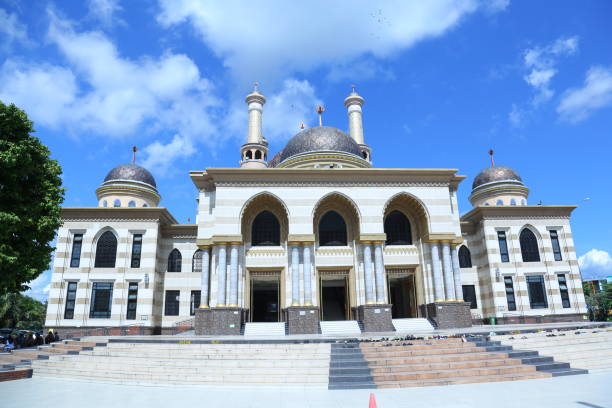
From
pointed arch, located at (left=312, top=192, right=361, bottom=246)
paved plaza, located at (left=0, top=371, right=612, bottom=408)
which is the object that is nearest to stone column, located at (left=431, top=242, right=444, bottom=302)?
pointed arch, located at (left=312, top=192, right=361, bottom=246)

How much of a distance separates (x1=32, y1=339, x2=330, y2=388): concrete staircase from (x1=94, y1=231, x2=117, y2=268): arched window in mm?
14631

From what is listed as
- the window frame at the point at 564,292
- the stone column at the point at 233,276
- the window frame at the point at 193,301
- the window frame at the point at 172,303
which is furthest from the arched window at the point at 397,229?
the window frame at the point at 172,303

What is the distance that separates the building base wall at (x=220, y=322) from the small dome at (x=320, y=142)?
554 inches

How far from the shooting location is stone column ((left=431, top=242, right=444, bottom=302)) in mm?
25109

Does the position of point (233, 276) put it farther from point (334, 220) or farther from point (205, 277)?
point (334, 220)

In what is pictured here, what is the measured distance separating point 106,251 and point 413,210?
21790 millimetres

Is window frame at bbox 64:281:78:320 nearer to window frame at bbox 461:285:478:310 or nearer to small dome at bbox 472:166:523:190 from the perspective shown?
window frame at bbox 461:285:478:310

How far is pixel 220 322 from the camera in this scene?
77.4 feet

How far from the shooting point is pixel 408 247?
1072 inches

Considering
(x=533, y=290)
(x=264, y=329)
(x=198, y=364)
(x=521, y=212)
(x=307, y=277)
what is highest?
(x=521, y=212)

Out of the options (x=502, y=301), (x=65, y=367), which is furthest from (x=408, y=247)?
(x=65, y=367)

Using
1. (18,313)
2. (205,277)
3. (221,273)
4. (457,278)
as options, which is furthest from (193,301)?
(18,313)

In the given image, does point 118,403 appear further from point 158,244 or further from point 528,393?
point 158,244

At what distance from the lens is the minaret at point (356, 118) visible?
135ft
